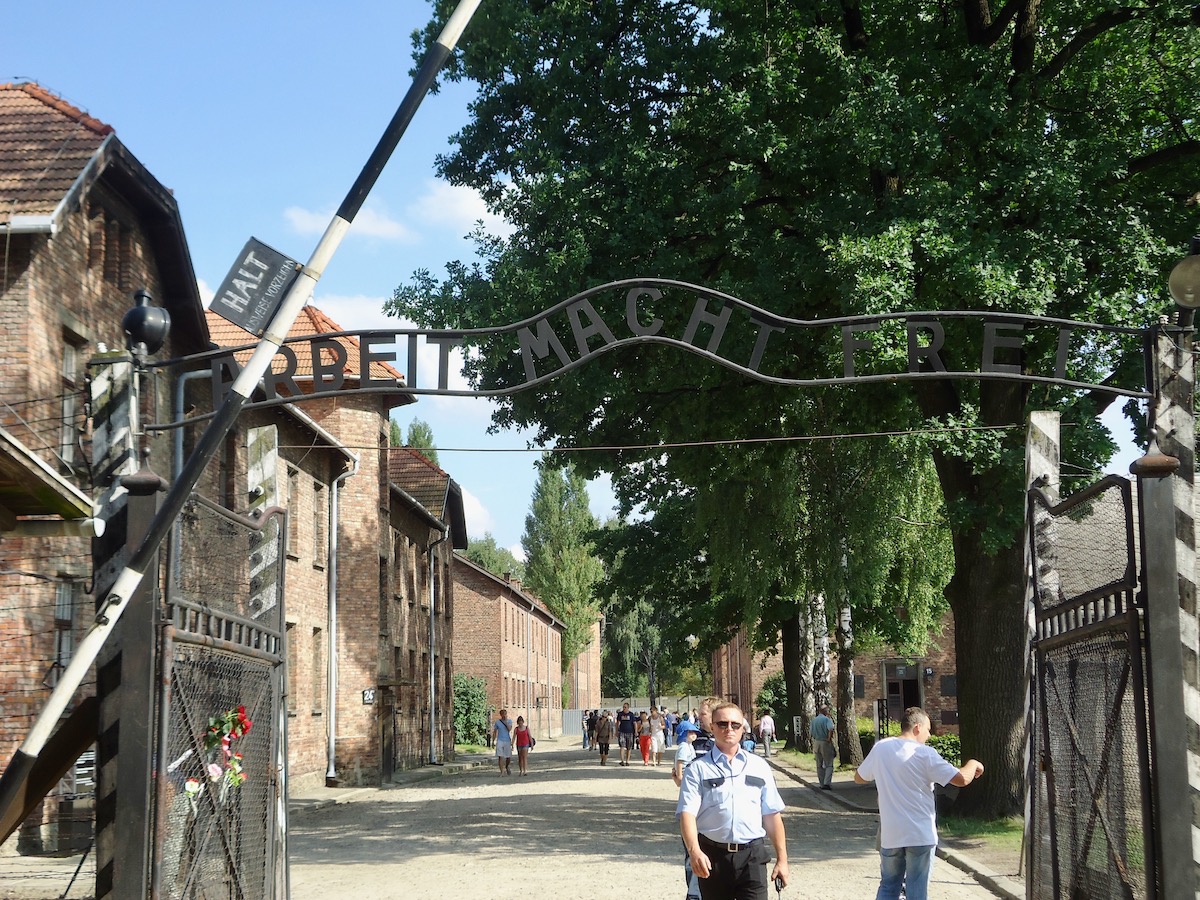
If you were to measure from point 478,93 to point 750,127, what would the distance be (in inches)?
164

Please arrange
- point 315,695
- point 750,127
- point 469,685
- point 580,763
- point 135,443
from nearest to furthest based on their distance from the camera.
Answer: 1. point 135,443
2. point 750,127
3. point 315,695
4. point 580,763
5. point 469,685

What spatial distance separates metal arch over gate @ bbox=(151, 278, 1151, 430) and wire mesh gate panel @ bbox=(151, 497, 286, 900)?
1.16m

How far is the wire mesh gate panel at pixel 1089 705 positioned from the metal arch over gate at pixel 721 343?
124 cm

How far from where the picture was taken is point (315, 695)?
32562mm

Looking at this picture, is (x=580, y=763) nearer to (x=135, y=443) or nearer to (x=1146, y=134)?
(x=1146, y=134)

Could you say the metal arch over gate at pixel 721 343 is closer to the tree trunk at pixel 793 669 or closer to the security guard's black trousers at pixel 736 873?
the security guard's black trousers at pixel 736 873

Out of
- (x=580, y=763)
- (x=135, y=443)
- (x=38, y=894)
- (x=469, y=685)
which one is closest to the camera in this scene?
(x=135, y=443)

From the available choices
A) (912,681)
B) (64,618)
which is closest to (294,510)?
(64,618)

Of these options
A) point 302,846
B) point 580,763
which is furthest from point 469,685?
point 302,846

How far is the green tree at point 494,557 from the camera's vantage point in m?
110

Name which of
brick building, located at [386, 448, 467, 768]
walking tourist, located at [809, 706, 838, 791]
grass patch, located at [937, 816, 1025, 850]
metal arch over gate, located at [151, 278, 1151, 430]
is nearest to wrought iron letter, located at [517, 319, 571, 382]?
metal arch over gate, located at [151, 278, 1151, 430]

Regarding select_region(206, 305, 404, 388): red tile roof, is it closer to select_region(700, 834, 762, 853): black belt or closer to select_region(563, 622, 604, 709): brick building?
select_region(700, 834, 762, 853): black belt

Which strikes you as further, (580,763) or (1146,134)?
(580,763)

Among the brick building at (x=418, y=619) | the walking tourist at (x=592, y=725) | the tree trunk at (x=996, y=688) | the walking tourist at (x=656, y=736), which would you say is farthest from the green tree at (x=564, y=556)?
the tree trunk at (x=996, y=688)
